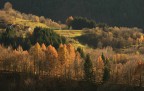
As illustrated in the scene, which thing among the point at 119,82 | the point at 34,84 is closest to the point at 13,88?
the point at 34,84

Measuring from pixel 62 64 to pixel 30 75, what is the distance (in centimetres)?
1751

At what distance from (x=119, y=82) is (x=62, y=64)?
31.4 m

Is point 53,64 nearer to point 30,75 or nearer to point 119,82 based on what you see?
point 30,75

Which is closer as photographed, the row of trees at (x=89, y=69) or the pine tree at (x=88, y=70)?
the row of trees at (x=89, y=69)

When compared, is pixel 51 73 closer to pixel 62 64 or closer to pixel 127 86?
pixel 62 64

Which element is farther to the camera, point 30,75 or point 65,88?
point 30,75

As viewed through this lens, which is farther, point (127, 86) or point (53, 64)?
point (53, 64)

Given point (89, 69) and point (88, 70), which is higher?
point (89, 69)

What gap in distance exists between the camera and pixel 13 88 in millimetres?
188000

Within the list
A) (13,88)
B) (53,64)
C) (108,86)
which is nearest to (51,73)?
(53,64)

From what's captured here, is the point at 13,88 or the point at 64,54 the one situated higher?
the point at 64,54

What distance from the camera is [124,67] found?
192 m

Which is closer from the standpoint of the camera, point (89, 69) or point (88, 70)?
point (88, 70)

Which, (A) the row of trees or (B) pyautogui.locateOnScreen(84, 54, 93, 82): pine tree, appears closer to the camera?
(A) the row of trees
